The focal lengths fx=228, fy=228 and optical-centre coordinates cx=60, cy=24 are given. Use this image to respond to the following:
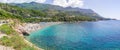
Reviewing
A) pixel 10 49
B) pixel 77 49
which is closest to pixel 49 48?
pixel 77 49

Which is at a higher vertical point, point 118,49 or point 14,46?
point 14,46

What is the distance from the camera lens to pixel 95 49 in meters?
60.6

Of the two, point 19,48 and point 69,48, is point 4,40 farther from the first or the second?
point 69,48

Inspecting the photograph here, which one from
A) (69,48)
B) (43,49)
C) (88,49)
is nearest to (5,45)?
(43,49)

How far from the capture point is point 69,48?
5969 centimetres

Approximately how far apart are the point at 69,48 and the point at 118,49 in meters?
14.1

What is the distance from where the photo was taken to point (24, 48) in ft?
148

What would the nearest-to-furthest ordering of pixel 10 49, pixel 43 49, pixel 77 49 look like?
pixel 10 49
pixel 43 49
pixel 77 49

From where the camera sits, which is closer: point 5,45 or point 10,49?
point 10,49

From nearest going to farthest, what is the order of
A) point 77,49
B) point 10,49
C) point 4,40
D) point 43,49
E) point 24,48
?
point 10,49 → point 24,48 → point 4,40 → point 43,49 → point 77,49

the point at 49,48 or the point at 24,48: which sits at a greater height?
the point at 24,48

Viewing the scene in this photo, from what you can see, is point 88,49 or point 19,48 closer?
point 19,48

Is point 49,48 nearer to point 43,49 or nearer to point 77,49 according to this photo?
point 43,49

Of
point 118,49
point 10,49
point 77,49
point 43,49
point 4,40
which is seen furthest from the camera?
point 118,49
